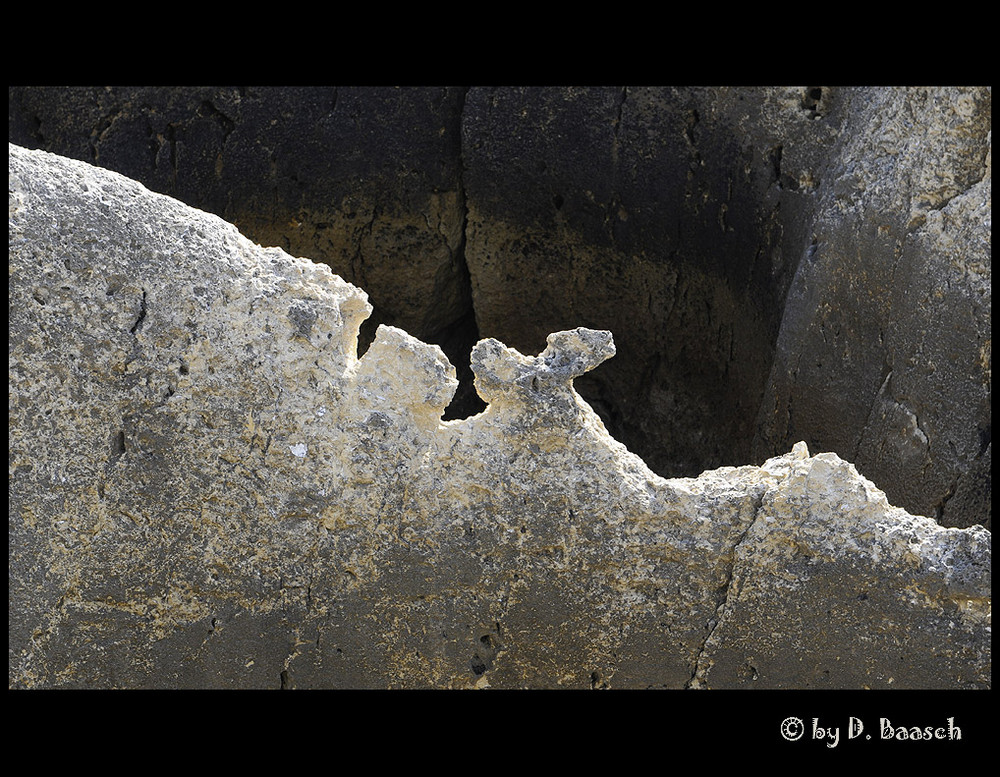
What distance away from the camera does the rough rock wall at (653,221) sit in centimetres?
259

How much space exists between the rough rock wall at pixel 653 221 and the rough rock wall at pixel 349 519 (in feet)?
2.34

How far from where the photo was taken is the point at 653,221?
3.61 meters

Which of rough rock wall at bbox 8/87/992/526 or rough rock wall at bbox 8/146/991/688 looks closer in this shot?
rough rock wall at bbox 8/146/991/688

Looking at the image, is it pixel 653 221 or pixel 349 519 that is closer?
pixel 349 519

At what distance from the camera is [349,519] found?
1849 millimetres

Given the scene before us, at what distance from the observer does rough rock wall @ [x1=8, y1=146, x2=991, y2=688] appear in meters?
1.82

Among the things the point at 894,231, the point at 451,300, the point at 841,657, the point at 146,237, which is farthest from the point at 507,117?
the point at 841,657

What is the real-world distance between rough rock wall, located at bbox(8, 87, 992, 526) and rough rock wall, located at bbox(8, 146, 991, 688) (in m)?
0.71

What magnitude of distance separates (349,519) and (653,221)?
2016 mm

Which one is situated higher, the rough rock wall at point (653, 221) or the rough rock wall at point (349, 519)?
the rough rock wall at point (653, 221)

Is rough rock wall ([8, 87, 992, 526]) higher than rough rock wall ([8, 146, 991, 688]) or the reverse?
higher

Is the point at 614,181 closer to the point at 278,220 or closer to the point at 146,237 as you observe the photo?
the point at 278,220

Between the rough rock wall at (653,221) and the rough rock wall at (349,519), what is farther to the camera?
the rough rock wall at (653,221)

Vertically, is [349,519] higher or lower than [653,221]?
lower
